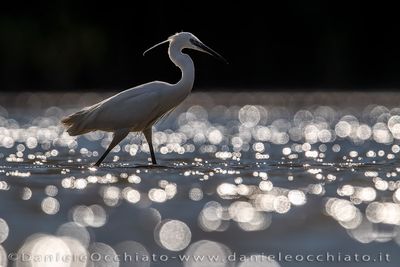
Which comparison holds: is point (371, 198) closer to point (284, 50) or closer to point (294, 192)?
point (294, 192)

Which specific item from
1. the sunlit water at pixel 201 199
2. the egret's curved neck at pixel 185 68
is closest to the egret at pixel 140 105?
the egret's curved neck at pixel 185 68

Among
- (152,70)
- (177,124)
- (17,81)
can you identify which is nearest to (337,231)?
(177,124)

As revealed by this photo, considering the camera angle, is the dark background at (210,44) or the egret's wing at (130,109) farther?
the dark background at (210,44)

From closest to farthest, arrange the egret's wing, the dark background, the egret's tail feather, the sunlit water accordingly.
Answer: the sunlit water, the egret's wing, the egret's tail feather, the dark background

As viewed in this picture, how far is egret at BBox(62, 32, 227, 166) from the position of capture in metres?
14.3

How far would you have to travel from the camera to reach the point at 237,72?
54938 millimetres

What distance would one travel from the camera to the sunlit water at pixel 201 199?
8469 mm

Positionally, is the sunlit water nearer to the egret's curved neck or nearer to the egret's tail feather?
the egret's tail feather

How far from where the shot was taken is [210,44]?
56.0m

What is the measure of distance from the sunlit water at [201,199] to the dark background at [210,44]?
87.4 feet

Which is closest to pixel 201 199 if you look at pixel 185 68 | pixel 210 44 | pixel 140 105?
pixel 140 105

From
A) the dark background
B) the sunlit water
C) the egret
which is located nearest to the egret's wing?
the egret

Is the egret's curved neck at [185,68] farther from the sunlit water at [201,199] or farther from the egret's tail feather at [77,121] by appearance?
the egret's tail feather at [77,121]

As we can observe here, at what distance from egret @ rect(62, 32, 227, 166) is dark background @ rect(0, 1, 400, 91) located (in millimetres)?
32855
